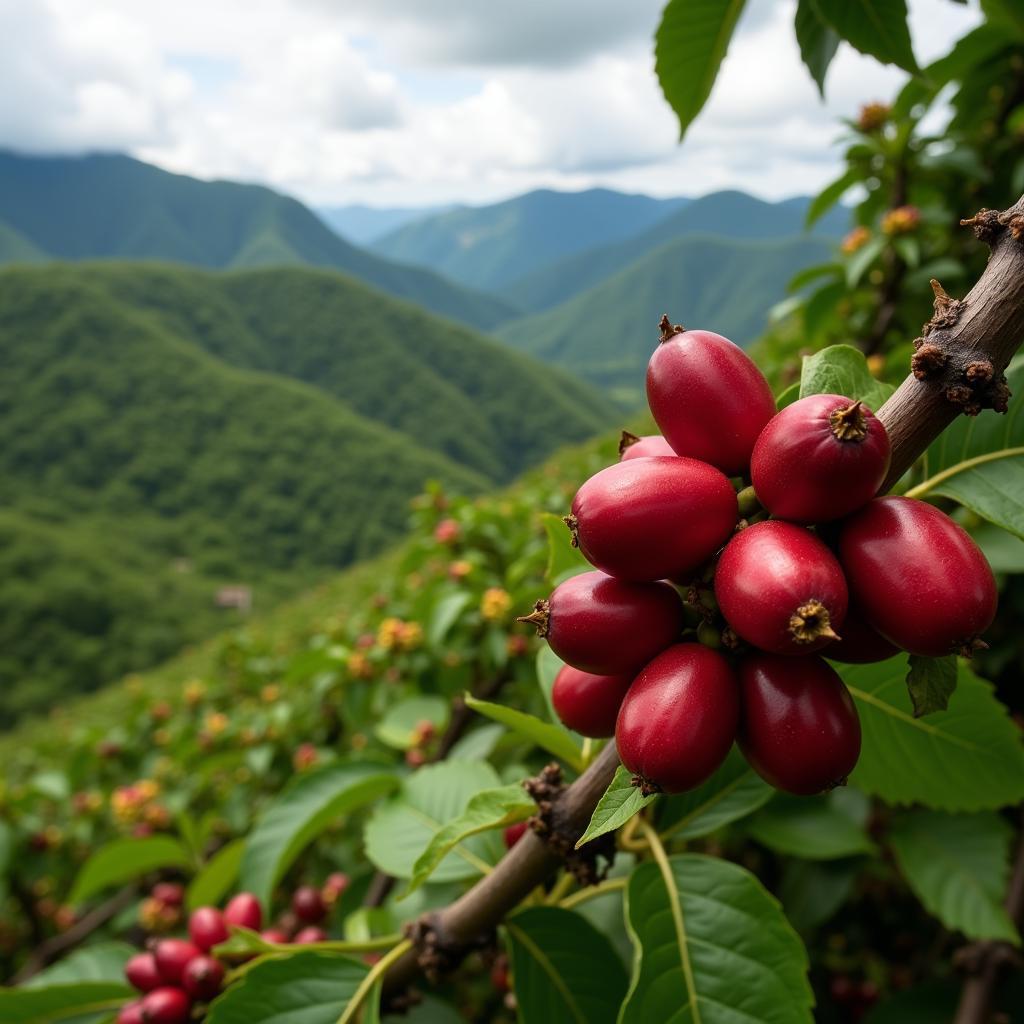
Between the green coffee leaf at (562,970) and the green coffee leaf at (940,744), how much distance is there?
52 cm

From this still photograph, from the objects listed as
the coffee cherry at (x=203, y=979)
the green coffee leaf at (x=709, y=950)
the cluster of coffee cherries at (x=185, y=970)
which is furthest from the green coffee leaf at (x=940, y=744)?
the coffee cherry at (x=203, y=979)

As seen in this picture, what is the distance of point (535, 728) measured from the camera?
1.13 m

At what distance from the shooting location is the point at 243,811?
3625 millimetres

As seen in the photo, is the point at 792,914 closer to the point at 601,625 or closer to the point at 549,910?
the point at 549,910

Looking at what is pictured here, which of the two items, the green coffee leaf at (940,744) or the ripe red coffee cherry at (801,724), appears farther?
the green coffee leaf at (940,744)

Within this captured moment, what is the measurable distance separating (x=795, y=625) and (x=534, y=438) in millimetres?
100555

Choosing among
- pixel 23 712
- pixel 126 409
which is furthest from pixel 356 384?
pixel 23 712

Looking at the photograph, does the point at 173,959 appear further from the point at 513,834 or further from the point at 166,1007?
the point at 513,834

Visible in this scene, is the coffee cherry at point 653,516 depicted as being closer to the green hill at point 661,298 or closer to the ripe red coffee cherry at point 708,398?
the ripe red coffee cherry at point 708,398

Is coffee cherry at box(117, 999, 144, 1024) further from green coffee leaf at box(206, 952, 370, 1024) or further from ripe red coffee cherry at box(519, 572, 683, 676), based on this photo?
ripe red coffee cherry at box(519, 572, 683, 676)

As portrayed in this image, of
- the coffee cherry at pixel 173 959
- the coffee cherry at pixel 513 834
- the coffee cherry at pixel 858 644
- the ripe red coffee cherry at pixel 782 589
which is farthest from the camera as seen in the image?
the coffee cherry at pixel 173 959

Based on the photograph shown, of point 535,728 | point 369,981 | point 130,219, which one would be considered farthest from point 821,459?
point 130,219

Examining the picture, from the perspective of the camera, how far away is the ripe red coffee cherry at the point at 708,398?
873mm

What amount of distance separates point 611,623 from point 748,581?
15 cm
